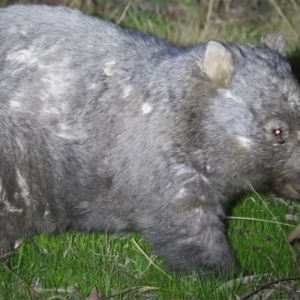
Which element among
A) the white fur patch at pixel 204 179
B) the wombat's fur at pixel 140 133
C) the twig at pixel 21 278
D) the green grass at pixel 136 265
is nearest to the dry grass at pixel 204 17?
the green grass at pixel 136 265

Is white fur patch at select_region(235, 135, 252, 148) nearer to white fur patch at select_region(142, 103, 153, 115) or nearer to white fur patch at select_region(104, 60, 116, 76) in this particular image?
white fur patch at select_region(142, 103, 153, 115)

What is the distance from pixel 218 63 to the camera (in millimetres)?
5539

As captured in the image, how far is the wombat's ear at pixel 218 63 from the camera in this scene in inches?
217

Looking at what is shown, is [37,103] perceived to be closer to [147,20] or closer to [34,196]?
[34,196]

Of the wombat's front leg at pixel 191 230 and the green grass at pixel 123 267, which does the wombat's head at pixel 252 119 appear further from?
the green grass at pixel 123 267

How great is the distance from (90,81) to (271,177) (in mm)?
1100

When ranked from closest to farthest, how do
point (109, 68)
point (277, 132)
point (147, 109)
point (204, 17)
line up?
1. point (277, 132)
2. point (147, 109)
3. point (109, 68)
4. point (204, 17)

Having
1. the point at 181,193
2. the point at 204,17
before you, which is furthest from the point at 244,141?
the point at 204,17

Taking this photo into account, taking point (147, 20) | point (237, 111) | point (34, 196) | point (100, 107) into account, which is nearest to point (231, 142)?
point (237, 111)

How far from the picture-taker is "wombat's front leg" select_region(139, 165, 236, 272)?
5574mm

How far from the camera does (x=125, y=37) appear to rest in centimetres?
590

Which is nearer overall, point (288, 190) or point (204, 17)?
point (288, 190)

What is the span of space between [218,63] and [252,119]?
0.35m

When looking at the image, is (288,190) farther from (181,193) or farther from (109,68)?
(109,68)
